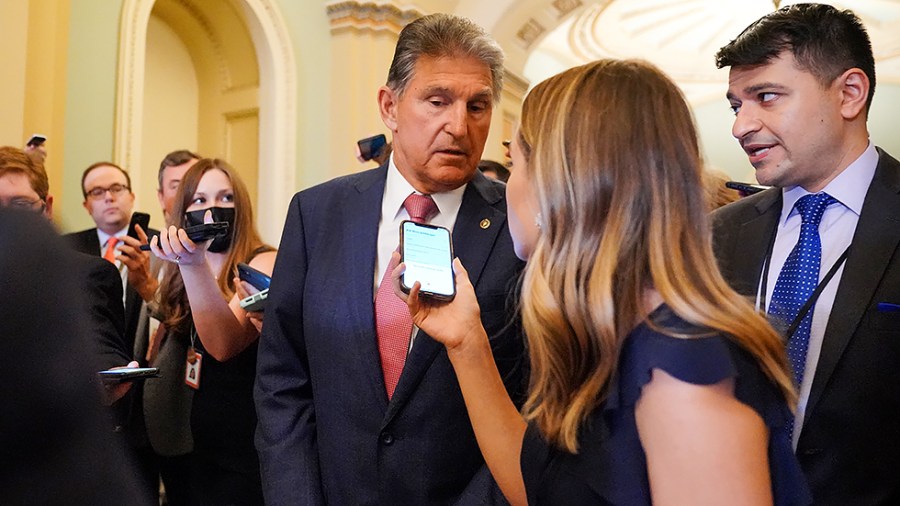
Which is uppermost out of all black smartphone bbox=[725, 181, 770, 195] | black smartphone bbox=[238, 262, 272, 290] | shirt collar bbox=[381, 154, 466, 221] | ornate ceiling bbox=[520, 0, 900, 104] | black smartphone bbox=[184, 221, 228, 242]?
ornate ceiling bbox=[520, 0, 900, 104]

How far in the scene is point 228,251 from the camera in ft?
9.05

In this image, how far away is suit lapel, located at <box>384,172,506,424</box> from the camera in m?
1.78

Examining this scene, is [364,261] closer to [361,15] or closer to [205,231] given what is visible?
[205,231]

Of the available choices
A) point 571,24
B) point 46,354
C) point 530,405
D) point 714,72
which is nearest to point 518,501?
point 530,405

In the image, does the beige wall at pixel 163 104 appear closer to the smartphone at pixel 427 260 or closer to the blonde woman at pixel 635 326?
the smartphone at pixel 427 260

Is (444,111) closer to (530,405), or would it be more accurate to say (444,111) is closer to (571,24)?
(530,405)

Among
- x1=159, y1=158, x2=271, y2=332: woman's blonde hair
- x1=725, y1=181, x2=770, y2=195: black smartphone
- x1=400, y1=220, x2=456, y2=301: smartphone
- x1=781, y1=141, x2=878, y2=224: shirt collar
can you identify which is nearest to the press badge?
x1=159, y1=158, x2=271, y2=332: woman's blonde hair

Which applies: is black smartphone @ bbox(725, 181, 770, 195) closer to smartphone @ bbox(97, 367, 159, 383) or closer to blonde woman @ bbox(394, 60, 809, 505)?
blonde woman @ bbox(394, 60, 809, 505)

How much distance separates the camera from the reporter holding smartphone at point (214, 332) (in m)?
2.42

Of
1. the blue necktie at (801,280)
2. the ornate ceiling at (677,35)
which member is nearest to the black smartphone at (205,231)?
the blue necktie at (801,280)

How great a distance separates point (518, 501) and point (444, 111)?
96cm

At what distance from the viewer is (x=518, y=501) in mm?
1509

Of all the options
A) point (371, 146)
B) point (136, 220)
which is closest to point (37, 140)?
point (136, 220)

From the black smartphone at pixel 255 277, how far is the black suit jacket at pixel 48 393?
152cm
